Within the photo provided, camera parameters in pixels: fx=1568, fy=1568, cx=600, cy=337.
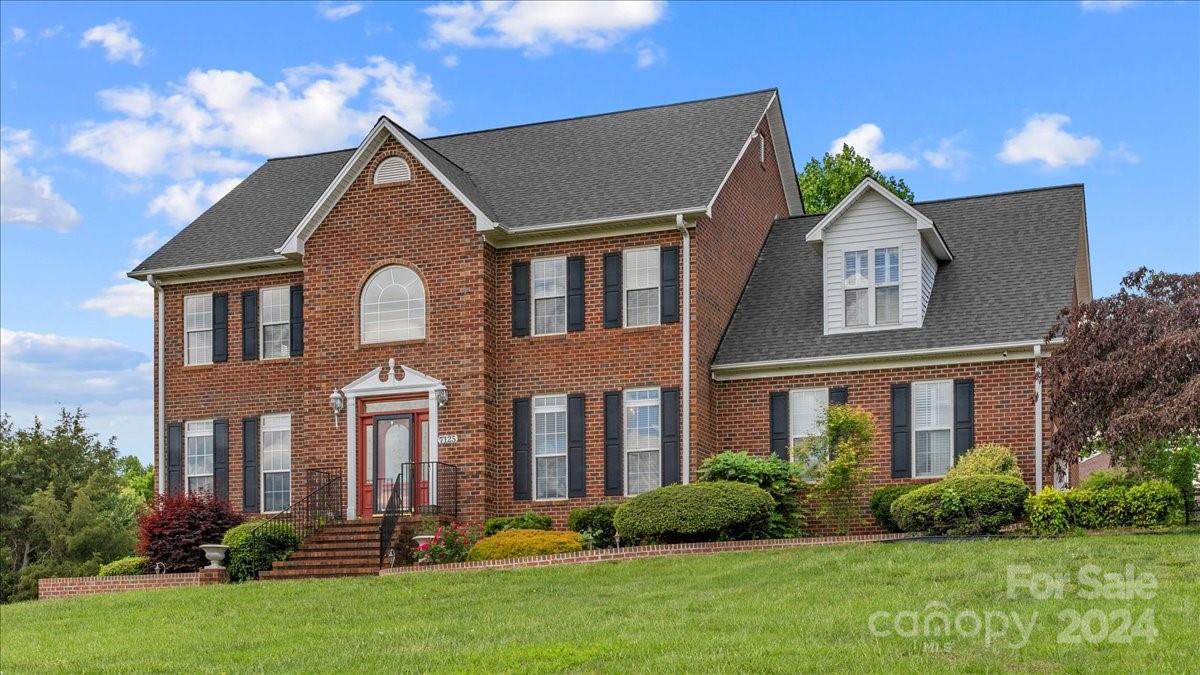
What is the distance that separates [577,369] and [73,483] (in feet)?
74.2

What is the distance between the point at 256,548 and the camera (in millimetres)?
26938

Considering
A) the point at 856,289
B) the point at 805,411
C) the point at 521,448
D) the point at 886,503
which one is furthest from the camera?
the point at 521,448

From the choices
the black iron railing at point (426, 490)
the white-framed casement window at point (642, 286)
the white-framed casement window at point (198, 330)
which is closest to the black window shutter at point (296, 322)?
the white-framed casement window at point (198, 330)

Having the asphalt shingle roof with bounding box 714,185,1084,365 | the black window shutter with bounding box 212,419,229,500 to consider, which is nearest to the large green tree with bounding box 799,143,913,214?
the asphalt shingle roof with bounding box 714,185,1084,365

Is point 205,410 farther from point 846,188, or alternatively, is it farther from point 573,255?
point 846,188

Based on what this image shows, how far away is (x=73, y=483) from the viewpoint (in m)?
45.2

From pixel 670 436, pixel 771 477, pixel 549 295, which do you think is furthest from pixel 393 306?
pixel 771 477

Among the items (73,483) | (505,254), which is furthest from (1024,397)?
(73,483)

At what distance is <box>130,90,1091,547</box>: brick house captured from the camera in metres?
27.4

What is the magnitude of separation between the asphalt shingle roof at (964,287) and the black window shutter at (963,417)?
0.78 m

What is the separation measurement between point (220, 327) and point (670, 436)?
32.5 ft

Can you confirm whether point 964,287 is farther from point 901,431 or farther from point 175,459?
point 175,459

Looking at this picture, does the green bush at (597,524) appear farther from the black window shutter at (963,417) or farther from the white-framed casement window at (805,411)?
the black window shutter at (963,417)

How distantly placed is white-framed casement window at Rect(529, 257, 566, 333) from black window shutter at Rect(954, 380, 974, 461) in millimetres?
7155
